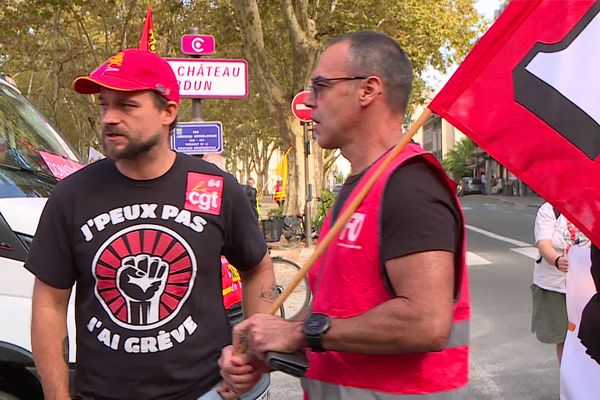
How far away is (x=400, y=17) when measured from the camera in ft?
59.4

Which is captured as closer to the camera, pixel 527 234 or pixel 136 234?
pixel 136 234

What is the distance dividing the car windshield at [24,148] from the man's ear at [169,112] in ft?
4.06

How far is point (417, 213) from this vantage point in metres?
1.55

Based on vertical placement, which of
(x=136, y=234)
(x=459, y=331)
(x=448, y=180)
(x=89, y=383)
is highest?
(x=448, y=180)

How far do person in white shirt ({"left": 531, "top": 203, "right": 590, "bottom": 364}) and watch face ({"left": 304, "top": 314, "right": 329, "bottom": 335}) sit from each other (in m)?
3.37

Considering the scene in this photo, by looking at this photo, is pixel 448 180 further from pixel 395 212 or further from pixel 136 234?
pixel 136 234

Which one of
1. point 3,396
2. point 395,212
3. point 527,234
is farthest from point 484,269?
point 395,212

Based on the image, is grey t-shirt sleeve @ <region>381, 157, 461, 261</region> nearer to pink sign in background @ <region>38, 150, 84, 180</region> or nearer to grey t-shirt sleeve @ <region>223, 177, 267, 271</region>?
grey t-shirt sleeve @ <region>223, 177, 267, 271</region>

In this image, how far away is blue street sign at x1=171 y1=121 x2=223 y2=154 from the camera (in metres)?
7.81

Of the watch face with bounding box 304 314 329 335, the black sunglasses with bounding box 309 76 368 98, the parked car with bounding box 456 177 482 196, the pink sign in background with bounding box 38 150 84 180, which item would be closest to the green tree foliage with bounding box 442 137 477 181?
the parked car with bounding box 456 177 482 196

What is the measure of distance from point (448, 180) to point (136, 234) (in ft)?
3.57

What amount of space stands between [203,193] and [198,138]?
18.9 ft

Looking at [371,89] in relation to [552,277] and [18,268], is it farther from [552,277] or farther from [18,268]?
[552,277]

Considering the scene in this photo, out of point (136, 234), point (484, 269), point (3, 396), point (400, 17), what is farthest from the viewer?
point (400, 17)
